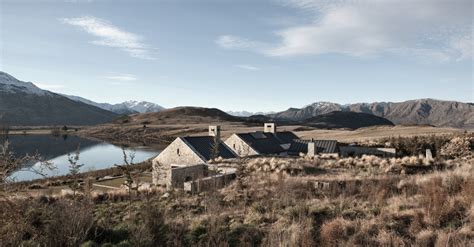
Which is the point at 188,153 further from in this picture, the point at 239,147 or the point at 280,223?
the point at 280,223

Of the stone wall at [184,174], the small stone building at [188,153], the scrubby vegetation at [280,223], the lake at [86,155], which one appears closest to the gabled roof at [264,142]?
the small stone building at [188,153]

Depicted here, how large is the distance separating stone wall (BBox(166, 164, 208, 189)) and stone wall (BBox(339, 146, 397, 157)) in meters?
17.2

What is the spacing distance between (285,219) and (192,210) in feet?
12.0

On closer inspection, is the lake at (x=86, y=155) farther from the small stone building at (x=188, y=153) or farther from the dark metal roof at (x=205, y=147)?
the dark metal roof at (x=205, y=147)

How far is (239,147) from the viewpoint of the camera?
32.7 meters

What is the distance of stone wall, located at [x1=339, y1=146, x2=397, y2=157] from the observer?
34781 mm

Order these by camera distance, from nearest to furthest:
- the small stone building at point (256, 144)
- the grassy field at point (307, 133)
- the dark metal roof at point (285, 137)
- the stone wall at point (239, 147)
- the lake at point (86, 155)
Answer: the stone wall at point (239, 147)
the small stone building at point (256, 144)
the dark metal roof at point (285, 137)
the lake at point (86, 155)
the grassy field at point (307, 133)

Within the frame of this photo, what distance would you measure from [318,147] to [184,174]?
1745 cm

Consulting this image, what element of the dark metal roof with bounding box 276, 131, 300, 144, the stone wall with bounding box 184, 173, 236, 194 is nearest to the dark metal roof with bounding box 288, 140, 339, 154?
the dark metal roof with bounding box 276, 131, 300, 144

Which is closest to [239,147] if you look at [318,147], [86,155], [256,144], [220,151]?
[256,144]

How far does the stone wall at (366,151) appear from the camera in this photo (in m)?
34.8

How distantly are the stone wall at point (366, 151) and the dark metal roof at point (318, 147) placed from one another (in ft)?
4.55

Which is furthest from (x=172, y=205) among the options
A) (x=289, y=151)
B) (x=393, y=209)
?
(x=289, y=151)

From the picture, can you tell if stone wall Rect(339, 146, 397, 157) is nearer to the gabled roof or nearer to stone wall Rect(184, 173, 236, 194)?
the gabled roof
